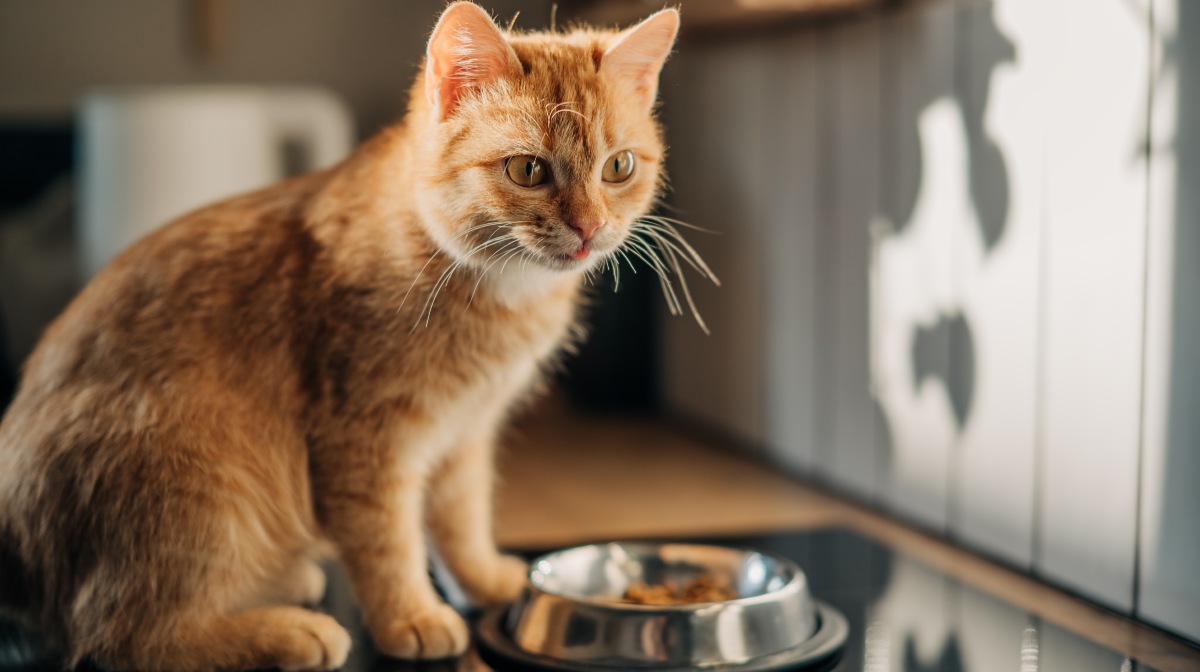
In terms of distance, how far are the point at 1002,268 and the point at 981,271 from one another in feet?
0.16

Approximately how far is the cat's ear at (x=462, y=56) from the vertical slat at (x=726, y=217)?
1.16m

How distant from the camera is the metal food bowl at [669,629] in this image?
1.07 m

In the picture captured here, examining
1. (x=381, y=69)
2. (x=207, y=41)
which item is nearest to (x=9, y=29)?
(x=207, y=41)

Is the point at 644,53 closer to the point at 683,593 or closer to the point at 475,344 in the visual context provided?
the point at 475,344

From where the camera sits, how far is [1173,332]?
1.15 metres

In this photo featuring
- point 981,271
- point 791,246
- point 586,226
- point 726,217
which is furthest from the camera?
point 726,217

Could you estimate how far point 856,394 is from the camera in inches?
72.5

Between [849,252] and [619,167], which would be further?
[849,252]

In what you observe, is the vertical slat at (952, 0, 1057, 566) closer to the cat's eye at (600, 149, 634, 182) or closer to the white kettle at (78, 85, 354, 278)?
the cat's eye at (600, 149, 634, 182)

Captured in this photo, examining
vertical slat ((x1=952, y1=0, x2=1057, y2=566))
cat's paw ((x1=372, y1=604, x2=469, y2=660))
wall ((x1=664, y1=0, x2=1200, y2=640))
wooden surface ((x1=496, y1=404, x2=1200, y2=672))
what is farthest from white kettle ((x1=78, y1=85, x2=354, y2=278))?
vertical slat ((x1=952, y1=0, x2=1057, y2=566))

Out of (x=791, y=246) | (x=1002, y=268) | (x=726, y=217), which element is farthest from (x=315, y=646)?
(x=726, y=217)

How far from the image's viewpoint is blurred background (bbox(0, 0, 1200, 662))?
1.19 m

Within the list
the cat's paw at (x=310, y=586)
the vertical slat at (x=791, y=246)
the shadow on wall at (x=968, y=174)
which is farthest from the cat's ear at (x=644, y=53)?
the vertical slat at (x=791, y=246)

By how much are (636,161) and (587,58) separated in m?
0.11
